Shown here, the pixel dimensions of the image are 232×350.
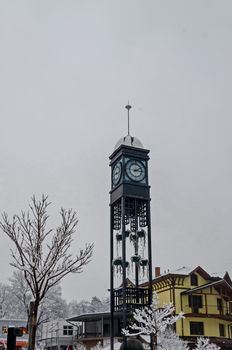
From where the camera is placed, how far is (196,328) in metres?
Answer: 42.3

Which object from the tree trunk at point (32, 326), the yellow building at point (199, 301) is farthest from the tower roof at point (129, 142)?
the tree trunk at point (32, 326)

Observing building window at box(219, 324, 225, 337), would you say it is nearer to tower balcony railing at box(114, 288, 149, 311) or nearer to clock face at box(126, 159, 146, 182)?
tower balcony railing at box(114, 288, 149, 311)

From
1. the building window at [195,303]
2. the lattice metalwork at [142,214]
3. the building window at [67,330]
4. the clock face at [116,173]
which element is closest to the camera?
the lattice metalwork at [142,214]

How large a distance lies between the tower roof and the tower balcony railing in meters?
8.23

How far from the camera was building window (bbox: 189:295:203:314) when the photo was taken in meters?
42.9

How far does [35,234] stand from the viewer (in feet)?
40.9

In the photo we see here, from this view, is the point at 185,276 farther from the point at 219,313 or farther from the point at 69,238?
the point at 69,238

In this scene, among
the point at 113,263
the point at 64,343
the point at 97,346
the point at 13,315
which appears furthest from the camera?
the point at 13,315

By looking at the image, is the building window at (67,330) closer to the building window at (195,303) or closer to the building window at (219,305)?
the building window at (195,303)

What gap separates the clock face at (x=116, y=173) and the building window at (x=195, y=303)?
1727cm

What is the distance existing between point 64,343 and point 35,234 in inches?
1722

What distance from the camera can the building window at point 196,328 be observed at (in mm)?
42125

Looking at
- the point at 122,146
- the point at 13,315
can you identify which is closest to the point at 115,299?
the point at 122,146

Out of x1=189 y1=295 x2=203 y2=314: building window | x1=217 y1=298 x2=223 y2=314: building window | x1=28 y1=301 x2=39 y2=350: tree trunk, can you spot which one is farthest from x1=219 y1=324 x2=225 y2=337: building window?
x1=28 y1=301 x2=39 y2=350: tree trunk
